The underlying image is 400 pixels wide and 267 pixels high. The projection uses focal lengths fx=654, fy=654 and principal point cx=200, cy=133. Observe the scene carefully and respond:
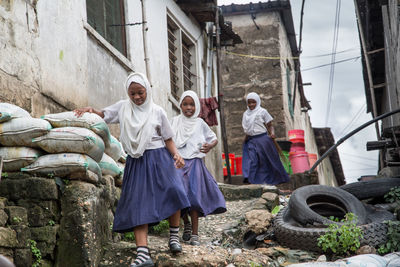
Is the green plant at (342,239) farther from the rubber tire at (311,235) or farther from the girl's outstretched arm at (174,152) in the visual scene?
the girl's outstretched arm at (174,152)

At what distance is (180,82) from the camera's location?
13.0 metres

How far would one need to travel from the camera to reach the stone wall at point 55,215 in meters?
5.04

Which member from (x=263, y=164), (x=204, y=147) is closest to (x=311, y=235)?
(x=204, y=147)

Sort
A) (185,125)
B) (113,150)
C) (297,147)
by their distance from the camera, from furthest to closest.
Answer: (297,147) → (185,125) → (113,150)

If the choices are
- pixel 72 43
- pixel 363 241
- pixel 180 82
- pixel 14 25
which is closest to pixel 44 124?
pixel 14 25

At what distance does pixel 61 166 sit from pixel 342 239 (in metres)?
2.71

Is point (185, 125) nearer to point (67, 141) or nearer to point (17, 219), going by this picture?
point (67, 141)

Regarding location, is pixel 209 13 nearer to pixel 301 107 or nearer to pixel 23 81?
pixel 23 81

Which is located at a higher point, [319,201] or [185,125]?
[185,125]

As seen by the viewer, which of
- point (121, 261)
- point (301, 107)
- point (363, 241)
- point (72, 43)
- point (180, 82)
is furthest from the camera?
point (301, 107)

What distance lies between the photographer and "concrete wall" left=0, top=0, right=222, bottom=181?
641 cm

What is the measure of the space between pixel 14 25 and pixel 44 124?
→ 1.50 m

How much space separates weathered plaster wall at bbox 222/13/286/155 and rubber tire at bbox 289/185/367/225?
34.6 ft

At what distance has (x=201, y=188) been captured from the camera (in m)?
6.78
